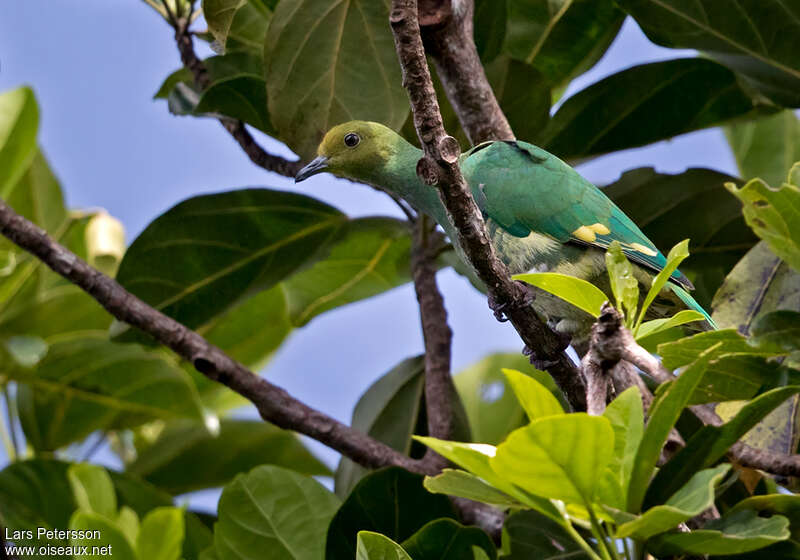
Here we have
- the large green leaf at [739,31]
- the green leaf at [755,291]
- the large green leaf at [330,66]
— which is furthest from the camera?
the large green leaf at [739,31]

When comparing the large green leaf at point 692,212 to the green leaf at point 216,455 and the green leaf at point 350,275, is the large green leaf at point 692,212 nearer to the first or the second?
the green leaf at point 350,275

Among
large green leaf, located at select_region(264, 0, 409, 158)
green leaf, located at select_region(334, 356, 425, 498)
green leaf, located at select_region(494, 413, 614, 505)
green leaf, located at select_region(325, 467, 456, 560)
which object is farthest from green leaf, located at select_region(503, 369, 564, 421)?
green leaf, located at select_region(334, 356, 425, 498)

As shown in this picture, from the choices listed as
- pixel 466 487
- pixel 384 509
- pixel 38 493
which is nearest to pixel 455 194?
pixel 466 487

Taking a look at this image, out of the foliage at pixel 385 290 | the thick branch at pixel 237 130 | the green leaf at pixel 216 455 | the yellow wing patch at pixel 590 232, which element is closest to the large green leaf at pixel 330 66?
the foliage at pixel 385 290

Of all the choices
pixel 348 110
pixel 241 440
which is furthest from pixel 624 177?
pixel 241 440

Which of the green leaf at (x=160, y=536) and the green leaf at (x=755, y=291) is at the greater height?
the green leaf at (x=755, y=291)

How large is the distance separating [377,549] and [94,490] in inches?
26.1

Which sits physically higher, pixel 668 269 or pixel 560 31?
pixel 560 31

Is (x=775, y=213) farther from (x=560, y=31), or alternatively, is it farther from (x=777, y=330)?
(x=560, y=31)

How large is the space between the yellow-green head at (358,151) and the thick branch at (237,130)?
0.33 feet

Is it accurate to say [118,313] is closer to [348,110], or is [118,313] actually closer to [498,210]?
[348,110]

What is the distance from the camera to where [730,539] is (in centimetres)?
149

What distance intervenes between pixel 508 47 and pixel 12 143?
1.88m

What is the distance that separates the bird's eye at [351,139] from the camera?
2906mm
